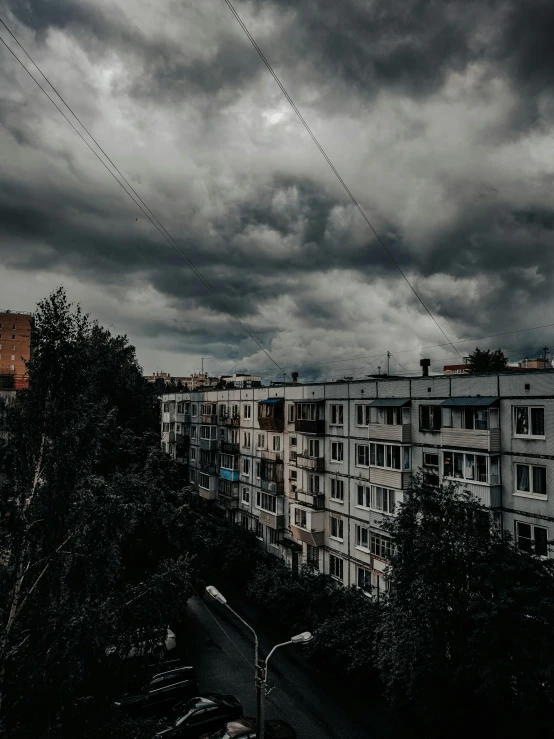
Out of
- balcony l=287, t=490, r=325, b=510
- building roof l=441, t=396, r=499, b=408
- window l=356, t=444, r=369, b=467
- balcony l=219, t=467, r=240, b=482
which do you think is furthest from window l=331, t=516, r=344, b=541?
balcony l=219, t=467, r=240, b=482

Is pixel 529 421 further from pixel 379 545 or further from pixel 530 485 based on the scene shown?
pixel 379 545

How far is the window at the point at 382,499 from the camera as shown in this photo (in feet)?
94.1

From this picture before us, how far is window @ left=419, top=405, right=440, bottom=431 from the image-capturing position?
26.3m

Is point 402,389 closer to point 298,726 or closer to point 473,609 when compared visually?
point 473,609

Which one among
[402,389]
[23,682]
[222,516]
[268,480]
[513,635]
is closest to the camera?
[23,682]

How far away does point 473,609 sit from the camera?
15.8 metres

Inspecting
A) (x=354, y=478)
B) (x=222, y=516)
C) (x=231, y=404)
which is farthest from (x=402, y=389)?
(x=222, y=516)

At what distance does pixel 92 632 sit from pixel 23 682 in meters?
1.72

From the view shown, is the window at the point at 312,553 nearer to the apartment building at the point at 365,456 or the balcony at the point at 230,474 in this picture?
the apartment building at the point at 365,456

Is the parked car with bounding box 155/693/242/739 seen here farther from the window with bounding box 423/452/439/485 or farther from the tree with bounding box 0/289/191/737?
the window with bounding box 423/452/439/485

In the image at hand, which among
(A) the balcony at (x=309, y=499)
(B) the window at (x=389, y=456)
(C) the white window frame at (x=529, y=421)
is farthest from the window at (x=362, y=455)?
(C) the white window frame at (x=529, y=421)

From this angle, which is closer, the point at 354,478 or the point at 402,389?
the point at 402,389

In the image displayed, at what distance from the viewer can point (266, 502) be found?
137ft

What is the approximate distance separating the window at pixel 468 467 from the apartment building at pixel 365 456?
53 millimetres
